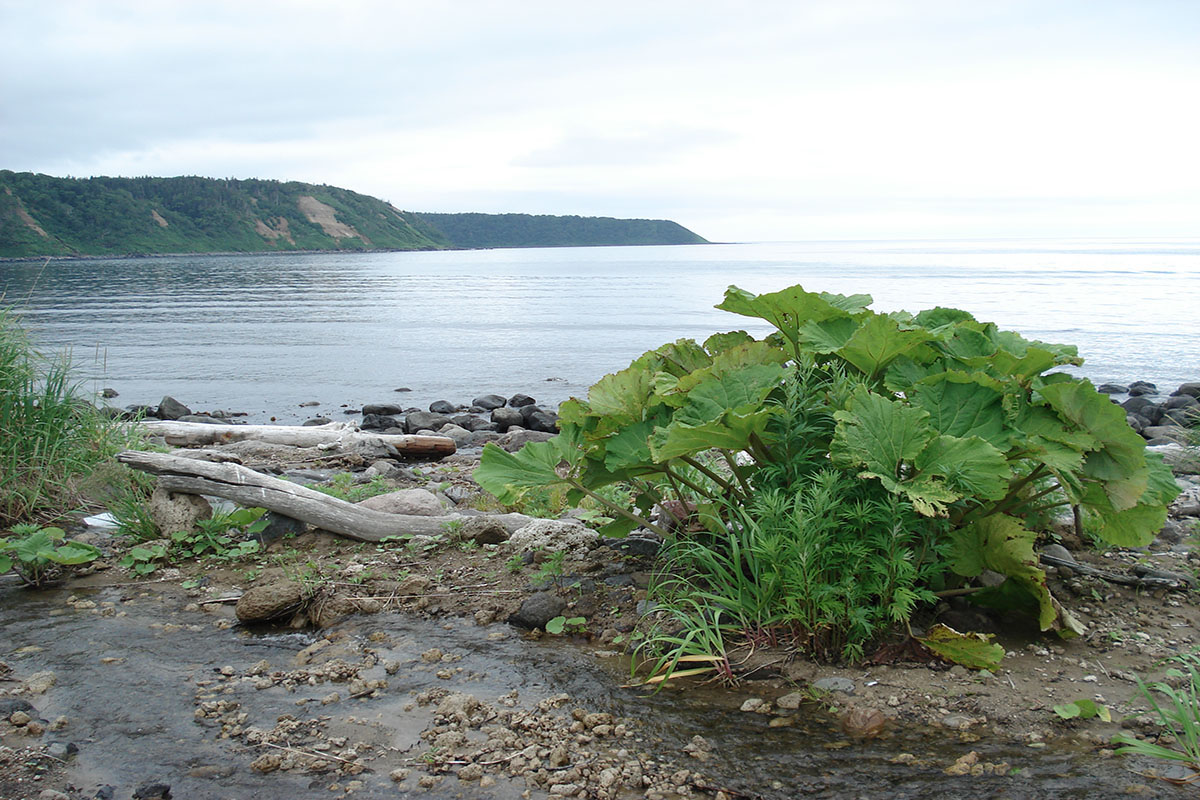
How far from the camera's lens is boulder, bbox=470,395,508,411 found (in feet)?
56.1

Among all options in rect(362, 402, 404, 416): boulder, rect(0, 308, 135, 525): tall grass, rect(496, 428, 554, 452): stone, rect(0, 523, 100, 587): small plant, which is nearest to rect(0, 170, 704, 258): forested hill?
rect(362, 402, 404, 416): boulder

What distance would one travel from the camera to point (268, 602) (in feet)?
15.8

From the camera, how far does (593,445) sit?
4.26m

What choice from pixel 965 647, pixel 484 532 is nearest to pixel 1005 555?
pixel 965 647

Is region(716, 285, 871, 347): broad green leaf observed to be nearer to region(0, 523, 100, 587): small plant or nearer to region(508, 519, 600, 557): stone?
region(508, 519, 600, 557): stone

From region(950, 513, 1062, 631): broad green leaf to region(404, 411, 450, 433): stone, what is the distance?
37.5ft

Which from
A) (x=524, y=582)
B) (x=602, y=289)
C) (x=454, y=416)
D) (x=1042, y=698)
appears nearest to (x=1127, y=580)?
(x=1042, y=698)

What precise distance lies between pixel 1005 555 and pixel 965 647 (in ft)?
1.52

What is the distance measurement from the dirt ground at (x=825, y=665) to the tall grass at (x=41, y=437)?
1119 mm

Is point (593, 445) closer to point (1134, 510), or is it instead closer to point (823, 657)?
point (823, 657)

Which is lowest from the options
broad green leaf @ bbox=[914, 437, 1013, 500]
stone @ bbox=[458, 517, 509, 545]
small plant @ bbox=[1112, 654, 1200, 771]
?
stone @ bbox=[458, 517, 509, 545]

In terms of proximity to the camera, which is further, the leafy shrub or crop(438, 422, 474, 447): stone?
crop(438, 422, 474, 447): stone

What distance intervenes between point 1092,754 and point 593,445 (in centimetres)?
250

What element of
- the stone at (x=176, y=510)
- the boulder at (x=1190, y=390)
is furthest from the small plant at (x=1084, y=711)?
the boulder at (x=1190, y=390)
